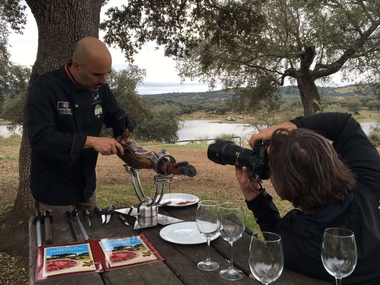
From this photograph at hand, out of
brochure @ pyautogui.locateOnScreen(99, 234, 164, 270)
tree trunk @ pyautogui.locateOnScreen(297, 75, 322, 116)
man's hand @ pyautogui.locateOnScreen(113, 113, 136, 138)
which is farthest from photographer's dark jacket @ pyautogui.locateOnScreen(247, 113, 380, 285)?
tree trunk @ pyautogui.locateOnScreen(297, 75, 322, 116)

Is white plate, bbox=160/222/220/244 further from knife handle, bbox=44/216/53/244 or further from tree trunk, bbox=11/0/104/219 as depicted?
tree trunk, bbox=11/0/104/219

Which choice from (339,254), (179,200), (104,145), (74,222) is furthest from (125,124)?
(339,254)

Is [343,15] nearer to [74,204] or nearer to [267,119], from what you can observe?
[267,119]

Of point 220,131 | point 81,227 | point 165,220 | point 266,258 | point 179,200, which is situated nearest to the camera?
point 266,258

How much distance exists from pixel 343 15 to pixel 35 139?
9883 mm

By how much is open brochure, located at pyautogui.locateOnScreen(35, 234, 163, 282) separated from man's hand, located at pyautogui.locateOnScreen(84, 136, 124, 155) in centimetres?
53

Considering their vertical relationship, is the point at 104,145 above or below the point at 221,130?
above

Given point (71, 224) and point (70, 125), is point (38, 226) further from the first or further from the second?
point (70, 125)

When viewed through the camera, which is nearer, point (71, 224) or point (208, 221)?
point (208, 221)

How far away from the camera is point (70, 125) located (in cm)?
247

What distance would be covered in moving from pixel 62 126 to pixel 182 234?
1.17m

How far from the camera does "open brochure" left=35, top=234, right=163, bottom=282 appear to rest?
59.9 inches

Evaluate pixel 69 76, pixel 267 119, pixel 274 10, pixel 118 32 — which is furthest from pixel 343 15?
pixel 69 76

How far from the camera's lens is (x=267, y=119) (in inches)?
672
